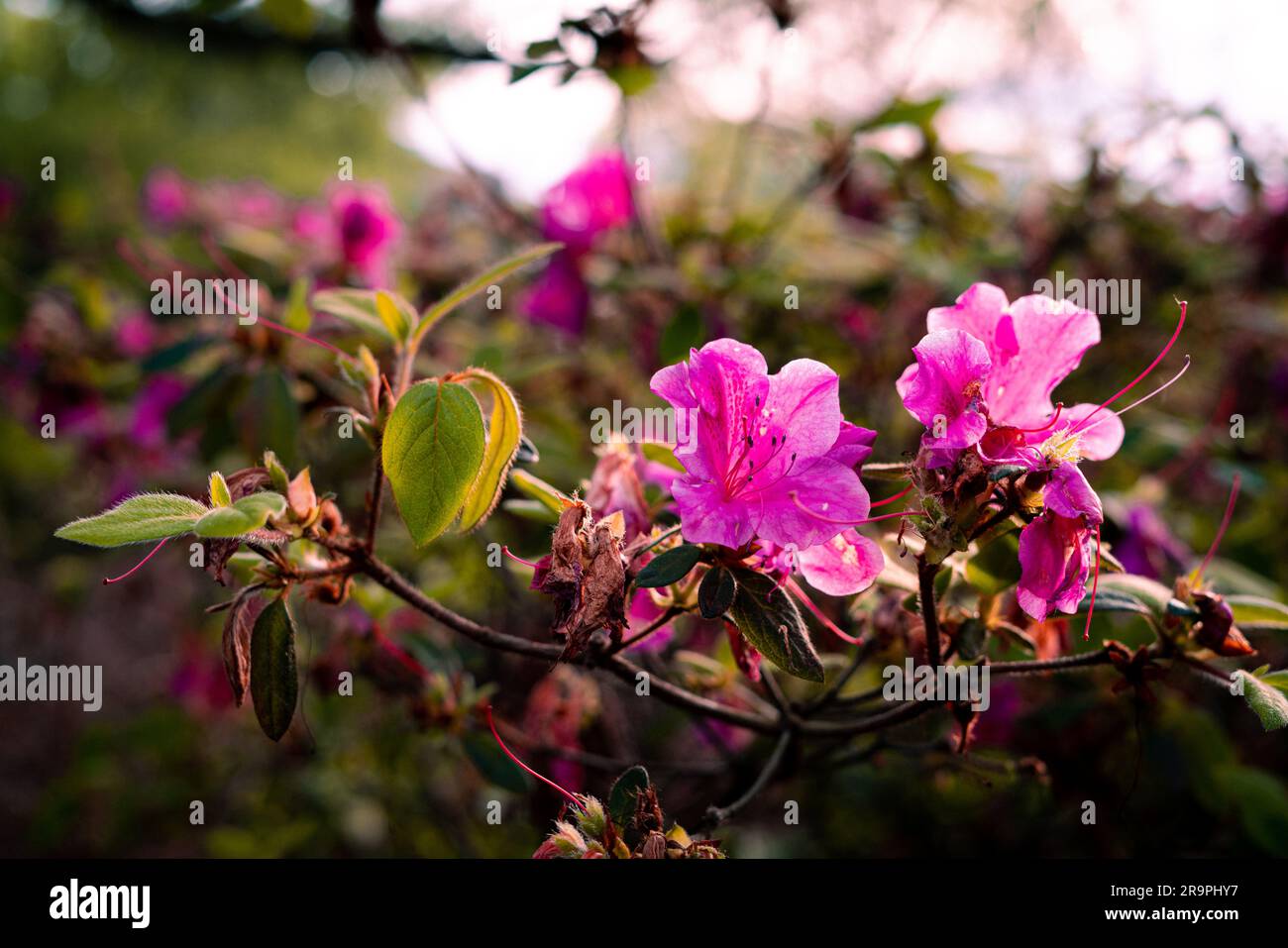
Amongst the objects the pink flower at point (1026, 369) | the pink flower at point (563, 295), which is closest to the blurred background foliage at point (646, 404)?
the pink flower at point (563, 295)

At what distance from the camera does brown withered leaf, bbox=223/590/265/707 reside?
2.37 feet

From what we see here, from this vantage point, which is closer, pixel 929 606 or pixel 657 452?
pixel 929 606

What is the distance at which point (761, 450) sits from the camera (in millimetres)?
727

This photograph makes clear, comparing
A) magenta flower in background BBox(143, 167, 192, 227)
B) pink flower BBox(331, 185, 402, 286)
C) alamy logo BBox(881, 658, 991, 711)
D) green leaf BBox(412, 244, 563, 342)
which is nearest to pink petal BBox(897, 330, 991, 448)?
alamy logo BBox(881, 658, 991, 711)

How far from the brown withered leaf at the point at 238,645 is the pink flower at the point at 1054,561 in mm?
602

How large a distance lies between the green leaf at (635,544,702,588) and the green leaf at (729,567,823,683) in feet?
0.14

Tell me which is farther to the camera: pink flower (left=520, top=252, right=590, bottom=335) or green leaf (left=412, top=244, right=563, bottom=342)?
pink flower (left=520, top=252, right=590, bottom=335)

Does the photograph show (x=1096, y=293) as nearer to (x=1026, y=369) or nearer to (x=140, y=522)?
(x=1026, y=369)

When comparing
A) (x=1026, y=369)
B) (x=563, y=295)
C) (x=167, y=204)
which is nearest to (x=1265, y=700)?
(x=1026, y=369)

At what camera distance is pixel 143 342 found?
2057 millimetres

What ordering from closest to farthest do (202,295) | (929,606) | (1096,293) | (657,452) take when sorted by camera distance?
(929,606) → (657,452) → (202,295) → (1096,293)

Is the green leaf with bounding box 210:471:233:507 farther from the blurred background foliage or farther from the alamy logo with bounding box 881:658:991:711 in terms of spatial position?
the alamy logo with bounding box 881:658:991:711
